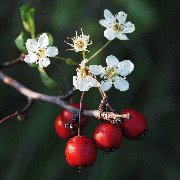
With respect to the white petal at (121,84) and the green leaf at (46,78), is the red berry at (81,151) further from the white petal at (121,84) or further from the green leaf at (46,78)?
the green leaf at (46,78)

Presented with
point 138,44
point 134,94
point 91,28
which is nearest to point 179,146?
point 134,94

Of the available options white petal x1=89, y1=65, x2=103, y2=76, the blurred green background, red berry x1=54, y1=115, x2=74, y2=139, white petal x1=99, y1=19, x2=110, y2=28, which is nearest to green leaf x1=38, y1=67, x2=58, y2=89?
red berry x1=54, y1=115, x2=74, y2=139

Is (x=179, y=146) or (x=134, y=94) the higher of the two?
(x=134, y=94)

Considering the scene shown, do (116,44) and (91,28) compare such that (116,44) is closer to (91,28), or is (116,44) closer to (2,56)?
(91,28)

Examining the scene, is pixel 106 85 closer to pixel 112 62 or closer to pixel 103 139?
pixel 112 62

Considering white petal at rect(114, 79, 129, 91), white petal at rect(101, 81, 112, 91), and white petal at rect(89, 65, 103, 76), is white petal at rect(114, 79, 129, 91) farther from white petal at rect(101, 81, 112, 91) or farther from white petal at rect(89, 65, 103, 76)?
white petal at rect(89, 65, 103, 76)

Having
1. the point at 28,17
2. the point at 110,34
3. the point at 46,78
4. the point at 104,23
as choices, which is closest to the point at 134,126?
the point at 110,34

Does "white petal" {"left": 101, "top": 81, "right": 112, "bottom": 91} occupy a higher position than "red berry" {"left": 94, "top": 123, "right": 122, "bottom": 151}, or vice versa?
"white petal" {"left": 101, "top": 81, "right": 112, "bottom": 91}
